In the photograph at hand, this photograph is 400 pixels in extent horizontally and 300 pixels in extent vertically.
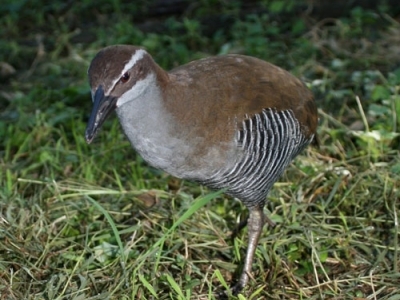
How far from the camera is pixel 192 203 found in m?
4.31

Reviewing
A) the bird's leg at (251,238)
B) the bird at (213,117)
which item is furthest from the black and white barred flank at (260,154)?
the bird's leg at (251,238)

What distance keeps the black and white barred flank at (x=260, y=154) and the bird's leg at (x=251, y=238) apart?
0.39ft

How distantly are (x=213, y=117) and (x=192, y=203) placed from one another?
90 cm

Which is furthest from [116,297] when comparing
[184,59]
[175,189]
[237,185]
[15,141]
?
[184,59]

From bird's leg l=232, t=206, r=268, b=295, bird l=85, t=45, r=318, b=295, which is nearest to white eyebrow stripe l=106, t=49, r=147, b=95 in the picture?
bird l=85, t=45, r=318, b=295

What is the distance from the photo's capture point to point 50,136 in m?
5.14

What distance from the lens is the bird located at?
3.23 meters

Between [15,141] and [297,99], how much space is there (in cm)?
194

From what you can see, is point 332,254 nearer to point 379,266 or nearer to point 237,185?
point 379,266

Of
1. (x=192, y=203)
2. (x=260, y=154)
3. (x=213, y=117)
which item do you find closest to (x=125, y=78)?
(x=213, y=117)

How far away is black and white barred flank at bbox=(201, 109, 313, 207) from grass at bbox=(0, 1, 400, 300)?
19cm

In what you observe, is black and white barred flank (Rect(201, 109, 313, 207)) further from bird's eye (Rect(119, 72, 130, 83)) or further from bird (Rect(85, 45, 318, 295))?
bird's eye (Rect(119, 72, 130, 83))

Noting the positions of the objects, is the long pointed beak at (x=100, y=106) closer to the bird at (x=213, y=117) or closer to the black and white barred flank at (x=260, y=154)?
the bird at (x=213, y=117)

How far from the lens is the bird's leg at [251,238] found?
3902 millimetres
